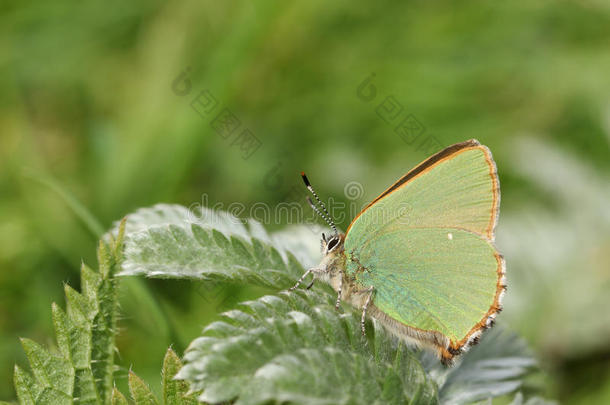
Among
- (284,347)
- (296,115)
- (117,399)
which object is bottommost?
(117,399)

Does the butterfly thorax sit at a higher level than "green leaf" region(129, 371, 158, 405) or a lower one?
higher

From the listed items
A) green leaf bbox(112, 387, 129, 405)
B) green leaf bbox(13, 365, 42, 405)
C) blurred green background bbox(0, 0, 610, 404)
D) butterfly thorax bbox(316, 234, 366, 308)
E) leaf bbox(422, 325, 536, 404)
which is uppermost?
blurred green background bbox(0, 0, 610, 404)

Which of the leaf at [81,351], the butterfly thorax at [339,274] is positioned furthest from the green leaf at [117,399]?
the butterfly thorax at [339,274]

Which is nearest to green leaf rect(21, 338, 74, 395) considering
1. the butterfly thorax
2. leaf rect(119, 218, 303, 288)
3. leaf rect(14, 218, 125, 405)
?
leaf rect(14, 218, 125, 405)

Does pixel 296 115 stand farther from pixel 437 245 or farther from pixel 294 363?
pixel 294 363

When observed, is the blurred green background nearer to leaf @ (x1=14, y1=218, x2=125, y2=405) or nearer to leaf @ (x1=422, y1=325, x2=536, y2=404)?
leaf @ (x1=422, y1=325, x2=536, y2=404)

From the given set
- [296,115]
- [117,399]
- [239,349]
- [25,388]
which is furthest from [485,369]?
[296,115]
